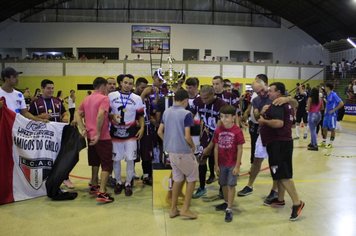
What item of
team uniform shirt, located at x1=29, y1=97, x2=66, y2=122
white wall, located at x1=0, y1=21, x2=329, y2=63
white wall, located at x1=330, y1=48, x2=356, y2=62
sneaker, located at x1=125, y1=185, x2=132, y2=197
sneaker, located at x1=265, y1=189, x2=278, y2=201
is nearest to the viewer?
sneaker, located at x1=265, y1=189, x2=278, y2=201

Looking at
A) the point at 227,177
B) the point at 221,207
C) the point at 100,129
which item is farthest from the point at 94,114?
the point at 221,207

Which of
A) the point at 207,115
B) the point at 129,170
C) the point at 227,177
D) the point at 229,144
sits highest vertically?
the point at 207,115

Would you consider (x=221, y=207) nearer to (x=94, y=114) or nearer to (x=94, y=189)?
(x=94, y=189)

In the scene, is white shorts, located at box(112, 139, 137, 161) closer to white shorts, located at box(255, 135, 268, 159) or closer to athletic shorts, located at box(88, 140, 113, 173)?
athletic shorts, located at box(88, 140, 113, 173)

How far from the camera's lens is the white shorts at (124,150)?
506cm

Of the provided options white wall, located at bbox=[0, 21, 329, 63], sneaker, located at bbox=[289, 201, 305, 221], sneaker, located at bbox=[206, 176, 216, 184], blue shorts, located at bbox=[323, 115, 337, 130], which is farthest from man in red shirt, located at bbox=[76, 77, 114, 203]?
white wall, located at bbox=[0, 21, 329, 63]

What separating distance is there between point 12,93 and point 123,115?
5.31 ft

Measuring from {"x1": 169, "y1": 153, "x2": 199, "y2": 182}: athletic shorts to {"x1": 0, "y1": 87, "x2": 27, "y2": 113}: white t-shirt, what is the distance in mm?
2463

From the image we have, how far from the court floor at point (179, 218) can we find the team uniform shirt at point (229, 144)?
702 mm

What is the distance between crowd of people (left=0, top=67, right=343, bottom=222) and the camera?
4.21m

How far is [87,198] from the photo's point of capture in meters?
5.06

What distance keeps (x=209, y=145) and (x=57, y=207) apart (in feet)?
7.10

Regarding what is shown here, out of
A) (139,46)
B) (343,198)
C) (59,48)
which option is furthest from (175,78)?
(59,48)

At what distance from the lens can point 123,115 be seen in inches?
199
